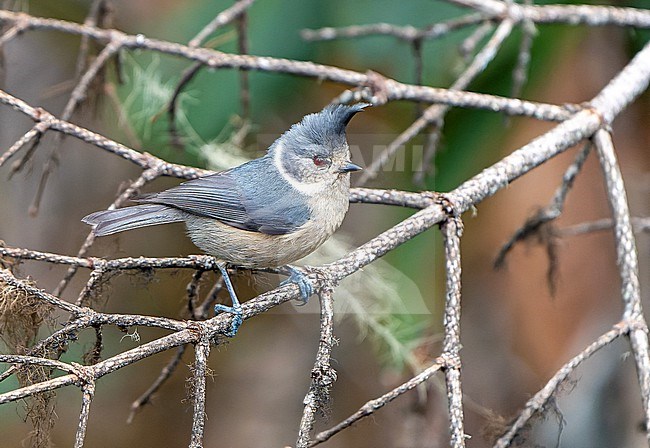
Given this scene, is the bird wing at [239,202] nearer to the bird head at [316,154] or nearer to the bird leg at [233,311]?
the bird head at [316,154]

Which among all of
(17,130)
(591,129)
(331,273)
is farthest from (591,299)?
(17,130)

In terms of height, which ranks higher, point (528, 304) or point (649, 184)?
point (649, 184)

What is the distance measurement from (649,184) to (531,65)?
732mm

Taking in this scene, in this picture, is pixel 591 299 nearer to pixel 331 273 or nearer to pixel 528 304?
pixel 528 304

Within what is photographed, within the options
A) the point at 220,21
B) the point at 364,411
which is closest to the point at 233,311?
the point at 364,411

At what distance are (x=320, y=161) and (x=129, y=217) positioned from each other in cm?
53

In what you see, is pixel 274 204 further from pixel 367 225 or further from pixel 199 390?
pixel 367 225

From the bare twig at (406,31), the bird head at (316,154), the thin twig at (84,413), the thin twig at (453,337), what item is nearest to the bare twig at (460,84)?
the bare twig at (406,31)

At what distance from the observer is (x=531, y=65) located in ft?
10.8

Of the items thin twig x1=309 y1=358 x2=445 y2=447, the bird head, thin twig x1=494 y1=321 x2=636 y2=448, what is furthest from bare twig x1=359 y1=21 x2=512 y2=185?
thin twig x1=309 y1=358 x2=445 y2=447

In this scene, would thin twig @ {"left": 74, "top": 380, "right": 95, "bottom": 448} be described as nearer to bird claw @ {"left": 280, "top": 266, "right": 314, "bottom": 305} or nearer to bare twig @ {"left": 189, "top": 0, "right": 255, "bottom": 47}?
bird claw @ {"left": 280, "top": 266, "right": 314, "bottom": 305}

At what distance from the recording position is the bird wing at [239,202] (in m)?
2.02

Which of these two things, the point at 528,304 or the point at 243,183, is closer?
the point at 243,183

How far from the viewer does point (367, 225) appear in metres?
3.52
